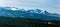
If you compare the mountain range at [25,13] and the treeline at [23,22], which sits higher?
the mountain range at [25,13]

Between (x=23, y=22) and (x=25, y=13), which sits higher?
(x=25, y=13)

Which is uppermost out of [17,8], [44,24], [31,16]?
[17,8]

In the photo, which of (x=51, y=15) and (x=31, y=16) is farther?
(x=51, y=15)

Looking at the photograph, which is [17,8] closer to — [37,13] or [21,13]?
[21,13]

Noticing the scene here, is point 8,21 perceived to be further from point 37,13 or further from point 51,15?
point 51,15

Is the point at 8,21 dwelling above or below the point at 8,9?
below

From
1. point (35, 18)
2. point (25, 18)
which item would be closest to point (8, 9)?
point (25, 18)

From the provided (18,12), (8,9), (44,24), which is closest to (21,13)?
(18,12)

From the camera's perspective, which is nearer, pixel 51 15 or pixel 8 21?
pixel 8 21

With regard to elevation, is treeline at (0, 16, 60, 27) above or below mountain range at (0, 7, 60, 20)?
below
